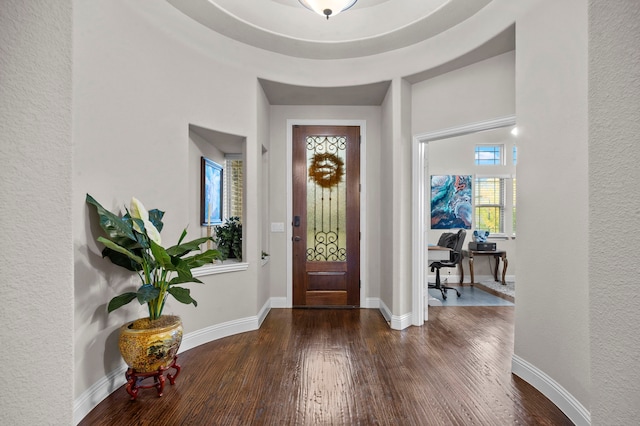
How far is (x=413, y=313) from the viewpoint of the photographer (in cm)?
366

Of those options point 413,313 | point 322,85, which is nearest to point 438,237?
point 413,313

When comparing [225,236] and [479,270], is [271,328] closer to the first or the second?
[225,236]

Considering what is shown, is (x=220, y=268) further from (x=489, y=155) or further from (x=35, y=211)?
(x=489, y=155)

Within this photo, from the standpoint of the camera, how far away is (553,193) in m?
2.15

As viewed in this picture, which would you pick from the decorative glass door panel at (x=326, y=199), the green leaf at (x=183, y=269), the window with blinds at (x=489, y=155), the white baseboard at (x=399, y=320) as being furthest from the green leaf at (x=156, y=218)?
the window with blinds at (x=489, y=155)

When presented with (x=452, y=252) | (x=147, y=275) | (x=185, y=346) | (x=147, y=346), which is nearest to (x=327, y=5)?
(x=147, y=275)

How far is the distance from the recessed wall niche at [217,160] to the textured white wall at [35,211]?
7.44ft

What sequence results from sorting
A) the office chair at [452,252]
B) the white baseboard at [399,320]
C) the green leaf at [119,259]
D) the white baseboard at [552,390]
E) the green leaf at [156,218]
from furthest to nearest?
the office chair at [452,252]
the white baseboard at [399,320]
the green leaf at [156,218]
the green leaf at [119,259]
the white baseboard at [552,390]

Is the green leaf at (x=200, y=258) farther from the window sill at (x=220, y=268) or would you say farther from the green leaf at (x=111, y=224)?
the window sill at (x=220, y=268)

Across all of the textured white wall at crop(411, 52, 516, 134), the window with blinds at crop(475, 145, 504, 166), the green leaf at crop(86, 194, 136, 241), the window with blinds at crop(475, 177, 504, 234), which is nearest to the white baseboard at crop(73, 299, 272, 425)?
the green leaf at crop(86, 194, 136, 241)

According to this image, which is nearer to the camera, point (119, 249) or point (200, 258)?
point (119, 249)

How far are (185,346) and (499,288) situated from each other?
16.3 ft

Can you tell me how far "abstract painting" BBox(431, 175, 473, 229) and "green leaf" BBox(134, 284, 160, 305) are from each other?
511cm

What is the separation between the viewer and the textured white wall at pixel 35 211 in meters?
0.81
